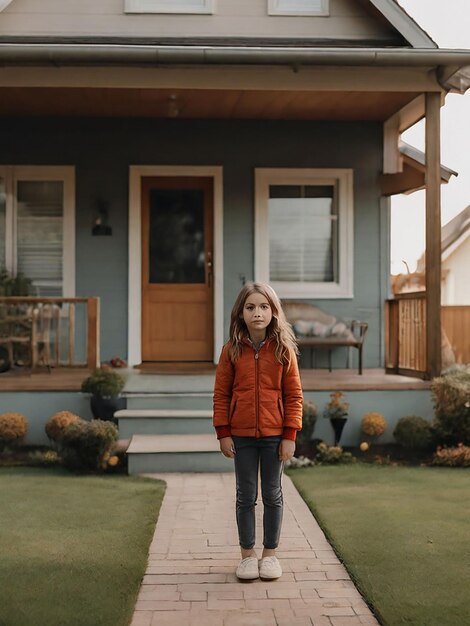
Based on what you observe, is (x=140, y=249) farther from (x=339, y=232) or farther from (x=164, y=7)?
(x=164, y=7)

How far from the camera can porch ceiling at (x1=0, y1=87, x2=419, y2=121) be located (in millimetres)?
8648

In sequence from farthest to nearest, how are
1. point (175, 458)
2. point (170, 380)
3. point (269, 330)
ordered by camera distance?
1. point (170, 380)
2. point (175, 458)
3. point (269, 330)

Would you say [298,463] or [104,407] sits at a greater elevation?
[104,407]

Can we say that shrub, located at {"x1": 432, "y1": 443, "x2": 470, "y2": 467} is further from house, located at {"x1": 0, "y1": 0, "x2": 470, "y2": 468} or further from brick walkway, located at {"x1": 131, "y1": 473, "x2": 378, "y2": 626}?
house, located at {"x1": 0, "y1": 0, "x2": 470, "y2": 468}

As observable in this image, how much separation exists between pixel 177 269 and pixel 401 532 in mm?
5712

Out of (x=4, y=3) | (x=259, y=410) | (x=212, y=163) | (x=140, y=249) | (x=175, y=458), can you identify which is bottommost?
(x=175, y=458)

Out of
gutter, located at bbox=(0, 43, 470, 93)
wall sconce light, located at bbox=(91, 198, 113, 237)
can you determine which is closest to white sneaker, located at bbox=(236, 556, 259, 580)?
gutter, located at bbox=(0, 43, 470, 93)

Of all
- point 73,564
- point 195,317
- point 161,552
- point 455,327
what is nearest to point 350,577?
point 161,552

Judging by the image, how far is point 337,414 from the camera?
7.70m

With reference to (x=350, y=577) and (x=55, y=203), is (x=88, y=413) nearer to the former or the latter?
(x=55, y=203)

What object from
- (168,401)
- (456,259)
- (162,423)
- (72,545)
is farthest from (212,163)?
(456,259)

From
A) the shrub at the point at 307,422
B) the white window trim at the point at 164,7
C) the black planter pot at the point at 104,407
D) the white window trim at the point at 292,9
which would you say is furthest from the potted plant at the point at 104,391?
the white window trim at the point at 292,9

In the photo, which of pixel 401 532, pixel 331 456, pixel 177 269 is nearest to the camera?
pixel 401 532

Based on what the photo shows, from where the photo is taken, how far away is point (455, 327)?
39.9 feet
